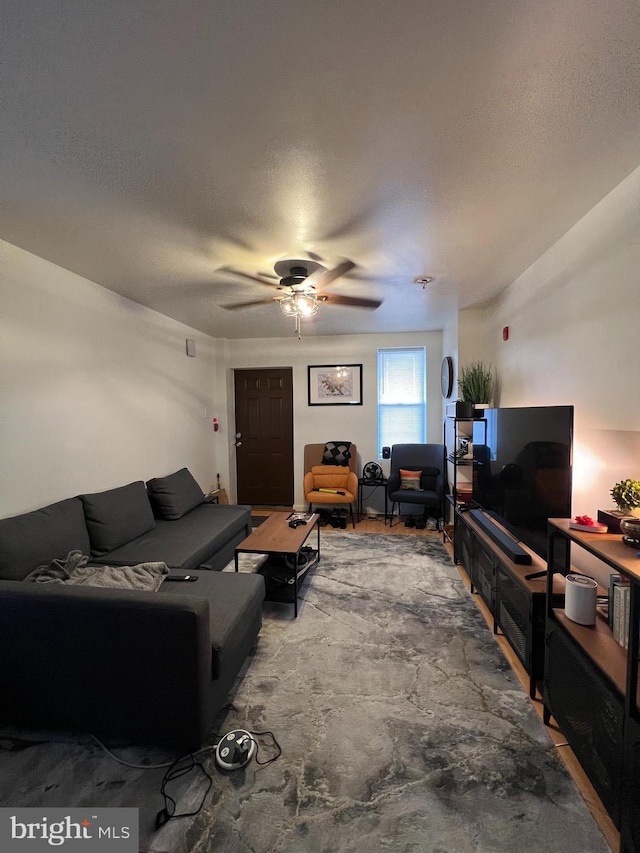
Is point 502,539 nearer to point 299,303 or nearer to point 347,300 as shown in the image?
point 299,303

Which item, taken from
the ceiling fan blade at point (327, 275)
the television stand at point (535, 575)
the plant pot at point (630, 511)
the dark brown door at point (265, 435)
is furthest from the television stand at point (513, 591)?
the dark brown door at point (265, 435)

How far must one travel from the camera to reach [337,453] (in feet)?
16.4

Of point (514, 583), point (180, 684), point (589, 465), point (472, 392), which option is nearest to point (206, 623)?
point (180, 684)

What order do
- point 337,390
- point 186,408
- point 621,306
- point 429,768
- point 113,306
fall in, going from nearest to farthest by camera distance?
point 429,768 → point 621,306 → point 113,306 → point 186,408 → point 337,390

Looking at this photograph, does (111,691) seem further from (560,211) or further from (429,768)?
(560,211)

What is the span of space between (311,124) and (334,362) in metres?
3.88

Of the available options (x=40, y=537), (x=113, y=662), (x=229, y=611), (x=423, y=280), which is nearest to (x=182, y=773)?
(x=113, y=662)

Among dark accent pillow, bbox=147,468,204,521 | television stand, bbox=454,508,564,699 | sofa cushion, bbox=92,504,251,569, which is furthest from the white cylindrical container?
dark accent pillow, bbox=147,468,204,521

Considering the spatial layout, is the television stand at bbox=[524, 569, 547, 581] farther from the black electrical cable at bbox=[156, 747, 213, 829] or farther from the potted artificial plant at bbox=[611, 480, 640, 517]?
the black electrical cable at bbox=[156, 747, 213, 829]

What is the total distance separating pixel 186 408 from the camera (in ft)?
14.6

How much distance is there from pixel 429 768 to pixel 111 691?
1.37 meters

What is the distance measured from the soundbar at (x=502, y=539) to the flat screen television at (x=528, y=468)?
0.20 feet

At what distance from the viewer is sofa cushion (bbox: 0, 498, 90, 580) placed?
6.44 ft

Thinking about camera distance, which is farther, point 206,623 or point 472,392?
point 472,392
